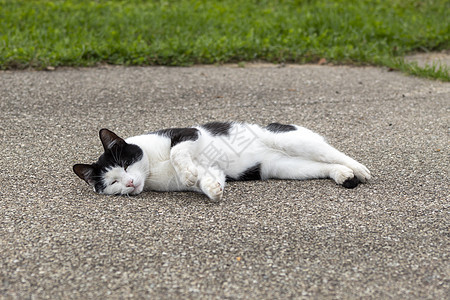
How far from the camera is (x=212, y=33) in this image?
7.16m

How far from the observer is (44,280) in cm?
244

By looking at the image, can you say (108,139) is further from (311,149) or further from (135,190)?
(311,149)

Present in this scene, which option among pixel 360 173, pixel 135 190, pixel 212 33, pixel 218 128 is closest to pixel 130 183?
pixel 135 190

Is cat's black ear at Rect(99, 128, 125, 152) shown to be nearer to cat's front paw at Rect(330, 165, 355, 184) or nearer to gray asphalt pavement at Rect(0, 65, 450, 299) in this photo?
gray asphalt pavement at Rect(0, 65, 450, 299)

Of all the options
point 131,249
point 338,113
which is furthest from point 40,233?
point 338,113

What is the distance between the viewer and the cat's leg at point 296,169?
3.58 metres

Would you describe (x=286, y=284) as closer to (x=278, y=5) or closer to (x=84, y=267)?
(x=84, y=267)

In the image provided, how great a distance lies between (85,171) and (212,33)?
4.19 m

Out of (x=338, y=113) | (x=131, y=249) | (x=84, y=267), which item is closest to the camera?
(x=84, y=267)

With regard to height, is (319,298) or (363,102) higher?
(319,298)

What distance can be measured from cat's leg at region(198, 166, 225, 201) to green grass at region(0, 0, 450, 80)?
132 inches

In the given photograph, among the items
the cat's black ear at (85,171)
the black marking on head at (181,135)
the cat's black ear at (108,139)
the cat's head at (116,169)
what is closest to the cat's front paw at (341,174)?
the black marking on head at (181,135)

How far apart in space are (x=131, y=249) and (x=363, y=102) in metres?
3.43

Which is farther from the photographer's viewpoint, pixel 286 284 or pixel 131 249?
pixel 131 249
